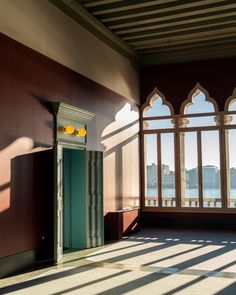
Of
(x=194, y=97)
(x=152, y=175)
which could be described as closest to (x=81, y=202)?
(x=152, y=175)

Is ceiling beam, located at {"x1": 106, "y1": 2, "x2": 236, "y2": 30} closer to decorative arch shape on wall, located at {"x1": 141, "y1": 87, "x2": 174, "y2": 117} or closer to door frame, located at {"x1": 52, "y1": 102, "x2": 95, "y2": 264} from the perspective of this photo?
door frame, located at {"x1": 52, "y1": 102, "x2": 95, "y2": 264}

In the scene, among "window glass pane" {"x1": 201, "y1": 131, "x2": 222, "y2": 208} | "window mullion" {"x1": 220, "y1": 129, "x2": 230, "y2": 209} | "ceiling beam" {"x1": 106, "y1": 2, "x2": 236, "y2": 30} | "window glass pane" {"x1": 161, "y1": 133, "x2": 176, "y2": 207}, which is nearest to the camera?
"ceiling beam" {"x1": 106, "y1": 2, "x2": 236, "y2": 30}

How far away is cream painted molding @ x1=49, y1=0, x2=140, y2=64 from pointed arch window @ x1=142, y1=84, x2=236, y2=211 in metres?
1.34

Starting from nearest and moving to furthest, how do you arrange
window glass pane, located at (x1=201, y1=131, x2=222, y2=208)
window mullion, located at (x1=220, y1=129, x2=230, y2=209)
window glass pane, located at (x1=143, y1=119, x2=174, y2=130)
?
1. window mullion, located at (x1=220, y1=129, x2=230, y2=209)
2. window glass pane, located at (x1=201, y1=131, x2=222, y2=208)
3. window glass pane, located at (x1=143, y1=119, x2=174, y2=130)

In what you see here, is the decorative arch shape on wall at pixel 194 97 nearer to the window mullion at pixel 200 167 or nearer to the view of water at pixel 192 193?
the window mullion at pixel 200 167

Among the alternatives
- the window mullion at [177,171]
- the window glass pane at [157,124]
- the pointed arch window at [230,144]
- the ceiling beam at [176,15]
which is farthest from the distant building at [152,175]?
the ceiling beam at [176,15]

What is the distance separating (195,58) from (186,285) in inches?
254

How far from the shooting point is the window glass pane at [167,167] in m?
9.87

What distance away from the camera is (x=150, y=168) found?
1012cm

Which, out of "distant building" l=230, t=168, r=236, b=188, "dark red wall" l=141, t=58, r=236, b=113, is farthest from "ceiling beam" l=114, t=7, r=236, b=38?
"distant building" l=230, t=168, r=236, b=188

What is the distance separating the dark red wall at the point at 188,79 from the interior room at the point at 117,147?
0.02 metres

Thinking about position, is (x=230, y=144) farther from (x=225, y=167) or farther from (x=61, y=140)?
(x=61, y=140)

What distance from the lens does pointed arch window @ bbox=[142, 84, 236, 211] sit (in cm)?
950

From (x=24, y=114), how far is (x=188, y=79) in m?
5.29
